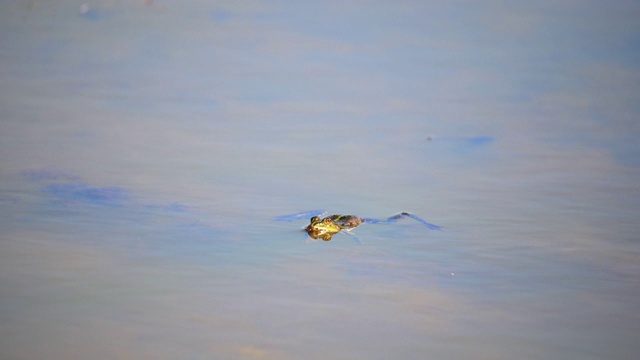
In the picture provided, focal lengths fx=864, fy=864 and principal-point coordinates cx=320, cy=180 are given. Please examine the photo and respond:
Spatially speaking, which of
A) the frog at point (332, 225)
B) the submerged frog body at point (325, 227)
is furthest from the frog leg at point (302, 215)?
the submerged frog body at point (325, 227)

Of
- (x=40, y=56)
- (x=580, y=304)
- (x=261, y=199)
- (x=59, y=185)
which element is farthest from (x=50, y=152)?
(x=580, y=304)

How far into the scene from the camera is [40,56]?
633 cm

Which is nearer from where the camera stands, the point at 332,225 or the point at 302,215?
the point at 332,225

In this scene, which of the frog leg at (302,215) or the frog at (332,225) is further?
the frog leg at (302,215)

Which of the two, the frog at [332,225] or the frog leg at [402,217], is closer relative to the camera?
the frog at [332,225]

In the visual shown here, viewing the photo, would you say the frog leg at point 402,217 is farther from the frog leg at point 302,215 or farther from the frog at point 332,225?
the frog leg at point 302,215

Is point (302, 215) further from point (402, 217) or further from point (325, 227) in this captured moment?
point (402, 217)

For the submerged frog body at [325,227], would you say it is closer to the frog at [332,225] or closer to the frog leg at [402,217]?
the frog at [332,225]

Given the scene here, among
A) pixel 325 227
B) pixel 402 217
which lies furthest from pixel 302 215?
pixel 402 217

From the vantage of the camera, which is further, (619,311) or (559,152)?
(559,152)

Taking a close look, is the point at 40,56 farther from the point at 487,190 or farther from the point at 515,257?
the point at 515,257

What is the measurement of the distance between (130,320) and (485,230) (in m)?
1.74

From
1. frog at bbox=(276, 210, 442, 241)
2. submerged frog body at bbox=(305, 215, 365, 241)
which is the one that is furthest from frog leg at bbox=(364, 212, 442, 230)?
submerged frog body at bbox=(305, 215, 365, 241)

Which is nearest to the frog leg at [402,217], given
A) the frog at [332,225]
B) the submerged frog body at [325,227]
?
the frog at [332,225]
